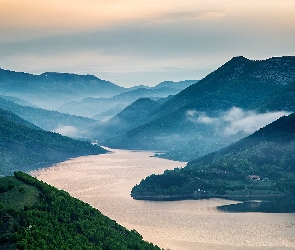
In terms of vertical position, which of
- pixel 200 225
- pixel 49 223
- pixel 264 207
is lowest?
pixel 200 225

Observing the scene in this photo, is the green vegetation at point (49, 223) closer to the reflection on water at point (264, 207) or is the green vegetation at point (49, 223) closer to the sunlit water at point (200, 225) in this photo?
the sunlit water at point (200, 225)

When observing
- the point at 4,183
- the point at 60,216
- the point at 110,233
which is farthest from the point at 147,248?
the point at 4,183

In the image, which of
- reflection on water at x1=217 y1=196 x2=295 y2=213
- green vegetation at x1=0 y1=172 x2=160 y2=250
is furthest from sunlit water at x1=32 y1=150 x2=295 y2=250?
green vegetation at x1=0 y1=172 x2=160 y2=250

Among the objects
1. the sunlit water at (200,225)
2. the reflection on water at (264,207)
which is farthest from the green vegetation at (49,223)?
the reflection on water at (264,207)

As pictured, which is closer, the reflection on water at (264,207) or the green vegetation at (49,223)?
the green vegetation at (49,223)

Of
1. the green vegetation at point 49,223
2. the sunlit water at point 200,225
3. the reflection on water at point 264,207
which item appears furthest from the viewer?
the reflection on water at point 264,207

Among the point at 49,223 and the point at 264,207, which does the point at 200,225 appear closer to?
the point at 264,207

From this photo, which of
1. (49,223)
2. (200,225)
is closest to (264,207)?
(200,225)

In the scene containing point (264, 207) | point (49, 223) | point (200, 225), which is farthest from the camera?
point (264, 207)
